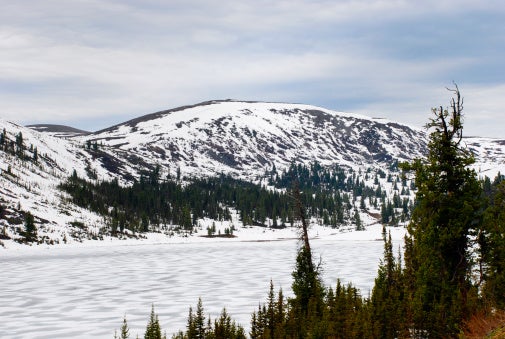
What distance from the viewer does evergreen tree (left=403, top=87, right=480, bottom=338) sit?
24.7 metres

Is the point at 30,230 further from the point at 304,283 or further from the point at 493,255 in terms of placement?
Result: the point at 493,255

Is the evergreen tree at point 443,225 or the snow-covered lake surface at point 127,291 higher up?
the evergreen tree at point 443,225

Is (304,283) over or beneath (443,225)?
beneath

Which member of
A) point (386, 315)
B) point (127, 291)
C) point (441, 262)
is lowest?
point (127, 291)

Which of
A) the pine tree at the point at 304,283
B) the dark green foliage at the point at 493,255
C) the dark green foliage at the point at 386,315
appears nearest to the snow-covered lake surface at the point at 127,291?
the pine tree at the point at 304,283

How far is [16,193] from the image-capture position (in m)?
159

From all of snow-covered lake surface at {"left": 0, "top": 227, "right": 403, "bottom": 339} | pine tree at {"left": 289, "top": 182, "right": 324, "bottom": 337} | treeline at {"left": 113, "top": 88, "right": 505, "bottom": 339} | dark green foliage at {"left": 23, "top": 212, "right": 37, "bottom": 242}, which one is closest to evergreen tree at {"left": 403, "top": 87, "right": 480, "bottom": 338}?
treeline at {"left": 113, "top": 88, "right": 505, "bottom": 339}

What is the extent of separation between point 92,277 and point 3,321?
1015 inches

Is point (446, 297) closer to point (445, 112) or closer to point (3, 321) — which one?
point (445, 112)

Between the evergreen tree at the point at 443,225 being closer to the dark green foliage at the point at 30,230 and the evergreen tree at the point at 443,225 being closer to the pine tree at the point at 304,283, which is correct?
the pine tree at the point at 304,283

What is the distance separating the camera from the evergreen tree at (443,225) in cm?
2473

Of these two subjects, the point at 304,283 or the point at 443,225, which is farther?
the point at 304,283

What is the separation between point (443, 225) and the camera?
26.0 meters

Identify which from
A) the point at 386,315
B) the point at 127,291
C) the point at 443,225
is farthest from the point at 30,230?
the point at 443,225
